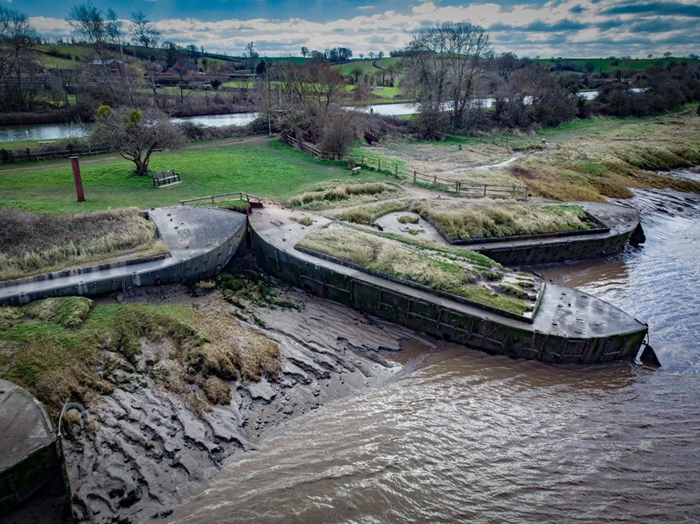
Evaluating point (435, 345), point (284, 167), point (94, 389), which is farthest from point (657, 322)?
point (284, 167)

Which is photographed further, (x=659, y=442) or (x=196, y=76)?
(x=196, y=76)

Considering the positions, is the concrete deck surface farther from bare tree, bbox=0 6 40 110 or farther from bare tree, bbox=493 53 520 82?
bare tree, bbox=493 53 520 82

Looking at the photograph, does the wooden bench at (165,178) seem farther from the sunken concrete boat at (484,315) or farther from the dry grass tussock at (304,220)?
the sunken concrete boat at (484,315)

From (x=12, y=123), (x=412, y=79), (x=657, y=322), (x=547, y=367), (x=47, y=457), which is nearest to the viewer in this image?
(x=47, y=457)

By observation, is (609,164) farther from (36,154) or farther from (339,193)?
(36,154)

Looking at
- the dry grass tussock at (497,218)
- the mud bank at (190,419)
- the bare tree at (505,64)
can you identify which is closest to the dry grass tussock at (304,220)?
the dry grass tussock at (497,218)

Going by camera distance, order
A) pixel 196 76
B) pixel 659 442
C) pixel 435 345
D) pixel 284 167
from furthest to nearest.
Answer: pixel 196 76 < pixel 284 167 < pixel 435 345 < pixel 659 442

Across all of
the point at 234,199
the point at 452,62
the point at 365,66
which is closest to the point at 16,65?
the point at 234,199

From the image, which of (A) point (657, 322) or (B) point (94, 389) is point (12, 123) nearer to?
(B) point (94, 389)
